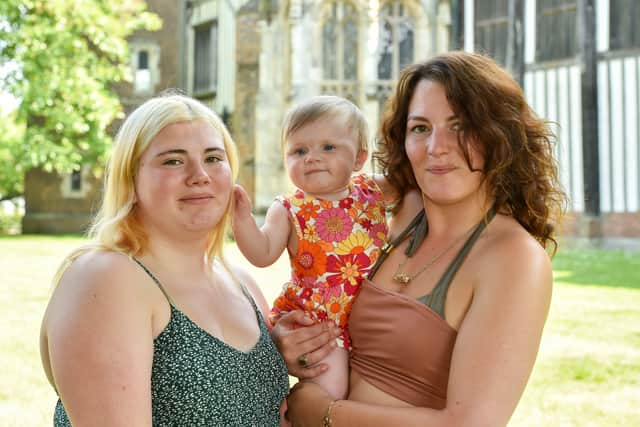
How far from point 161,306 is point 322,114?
3.81 ft

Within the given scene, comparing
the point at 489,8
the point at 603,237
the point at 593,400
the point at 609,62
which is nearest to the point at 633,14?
the point at 609,62

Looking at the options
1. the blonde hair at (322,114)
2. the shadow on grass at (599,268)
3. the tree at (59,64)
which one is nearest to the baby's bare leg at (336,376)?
the blonde hair at (322,114)

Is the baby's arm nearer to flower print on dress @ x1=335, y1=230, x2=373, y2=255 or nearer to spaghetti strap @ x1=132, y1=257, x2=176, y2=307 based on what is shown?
flower print on dress @ x1=335, y1=230, x2=373, y2=255

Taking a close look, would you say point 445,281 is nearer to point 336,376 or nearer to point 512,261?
point 512,261

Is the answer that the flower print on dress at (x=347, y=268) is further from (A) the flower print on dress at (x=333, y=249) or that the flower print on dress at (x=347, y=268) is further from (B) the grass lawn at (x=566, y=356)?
(B) the grass lawn at (x=566, y=356)

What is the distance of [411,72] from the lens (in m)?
2.48

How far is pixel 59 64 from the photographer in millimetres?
18875

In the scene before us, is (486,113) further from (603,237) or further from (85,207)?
(85,207)

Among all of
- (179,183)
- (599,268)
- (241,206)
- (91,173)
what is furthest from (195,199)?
(91,173)

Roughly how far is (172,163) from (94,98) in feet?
59.8

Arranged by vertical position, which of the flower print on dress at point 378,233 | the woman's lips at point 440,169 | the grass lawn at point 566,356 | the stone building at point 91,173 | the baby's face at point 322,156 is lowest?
the grass lawn at point 566,356

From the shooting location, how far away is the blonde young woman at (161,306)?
195 centimetres

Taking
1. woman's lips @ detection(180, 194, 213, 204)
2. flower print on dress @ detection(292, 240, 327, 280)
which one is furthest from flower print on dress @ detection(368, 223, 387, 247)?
woman's lips @ detection(180, 194, 213, 204)

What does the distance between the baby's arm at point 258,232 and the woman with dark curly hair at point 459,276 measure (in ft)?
1.43
